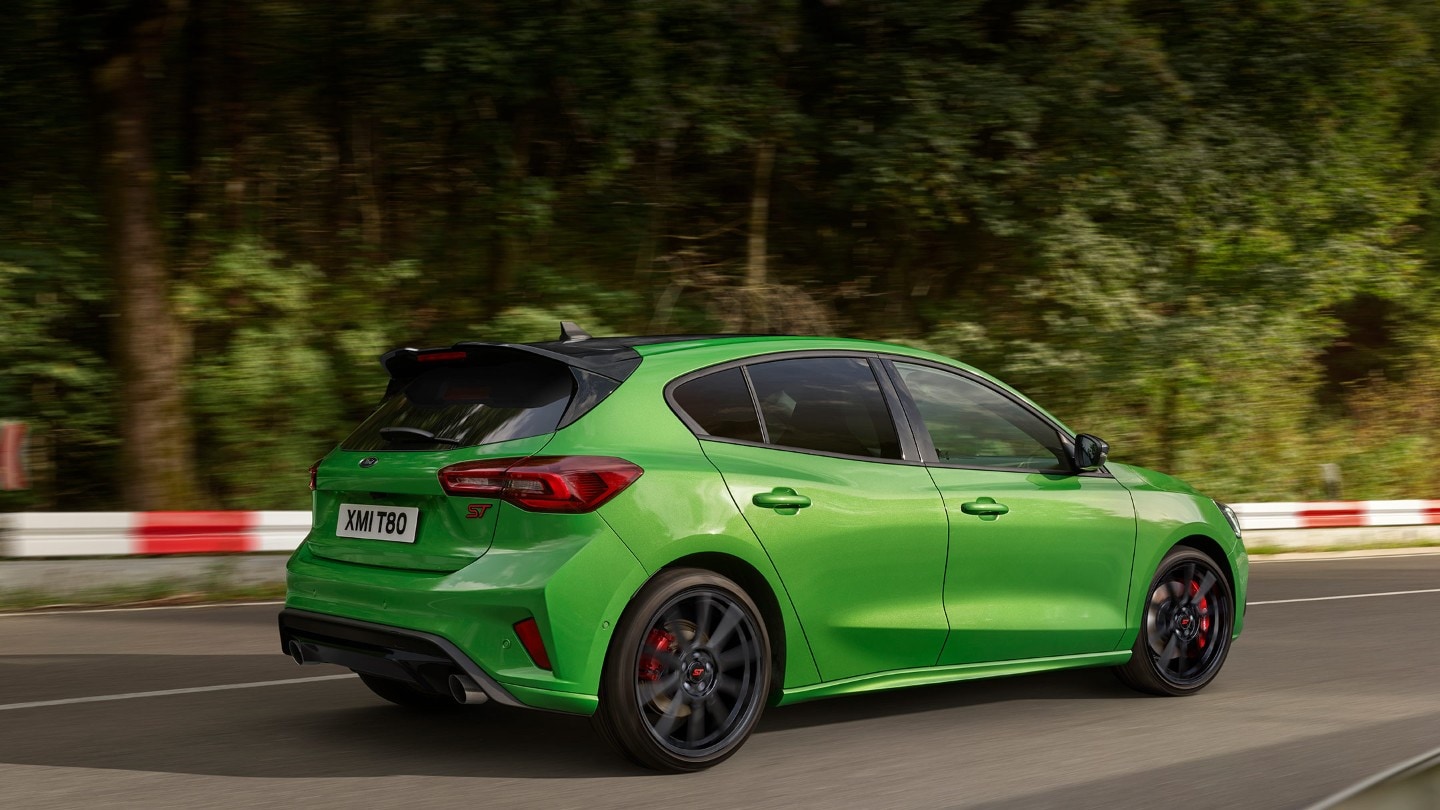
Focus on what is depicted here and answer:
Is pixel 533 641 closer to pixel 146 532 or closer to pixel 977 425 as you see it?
pixel 977 425

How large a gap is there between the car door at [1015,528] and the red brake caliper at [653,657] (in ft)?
4.53

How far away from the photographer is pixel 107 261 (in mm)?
14656

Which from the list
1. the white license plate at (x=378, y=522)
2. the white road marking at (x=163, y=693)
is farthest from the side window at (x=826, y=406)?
the white road marking at (x=163, y=693)

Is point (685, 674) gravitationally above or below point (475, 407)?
below

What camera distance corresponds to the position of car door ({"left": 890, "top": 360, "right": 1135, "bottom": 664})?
617 centimetres

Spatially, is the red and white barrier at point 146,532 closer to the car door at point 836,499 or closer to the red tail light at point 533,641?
the car door at point 836,499

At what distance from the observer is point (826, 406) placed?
5.97 metres

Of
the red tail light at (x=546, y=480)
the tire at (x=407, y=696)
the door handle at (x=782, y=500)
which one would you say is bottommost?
the tire at (x=407, y=696)

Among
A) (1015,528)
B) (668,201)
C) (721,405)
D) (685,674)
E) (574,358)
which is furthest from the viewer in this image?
(668,201)

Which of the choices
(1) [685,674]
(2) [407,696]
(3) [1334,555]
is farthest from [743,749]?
(3) [1334,555]

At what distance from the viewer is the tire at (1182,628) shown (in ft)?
22.9

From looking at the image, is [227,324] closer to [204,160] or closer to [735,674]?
[204,160]

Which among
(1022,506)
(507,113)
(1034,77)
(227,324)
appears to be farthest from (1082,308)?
(1022,506)

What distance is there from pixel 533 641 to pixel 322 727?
1562mm
